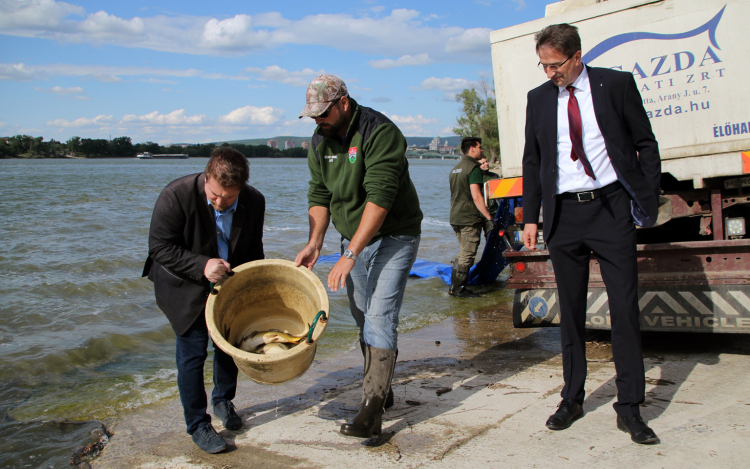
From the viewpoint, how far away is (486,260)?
8.06 metres

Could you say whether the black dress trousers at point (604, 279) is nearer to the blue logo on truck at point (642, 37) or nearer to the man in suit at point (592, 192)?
the man in suit at point (592, 192)

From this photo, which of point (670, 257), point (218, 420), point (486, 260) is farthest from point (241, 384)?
point (486, 260)

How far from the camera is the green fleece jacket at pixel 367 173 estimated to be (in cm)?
299

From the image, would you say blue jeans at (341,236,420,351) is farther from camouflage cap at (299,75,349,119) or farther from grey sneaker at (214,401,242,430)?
grey sneaker at (214,401,242,430)

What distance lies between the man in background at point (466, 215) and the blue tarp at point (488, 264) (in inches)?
9.9

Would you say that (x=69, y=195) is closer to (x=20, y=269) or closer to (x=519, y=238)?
(x=20, y=269)

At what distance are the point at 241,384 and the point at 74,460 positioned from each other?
1360 mm

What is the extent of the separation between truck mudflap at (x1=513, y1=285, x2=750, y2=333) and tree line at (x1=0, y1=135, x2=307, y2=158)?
73.7 metres

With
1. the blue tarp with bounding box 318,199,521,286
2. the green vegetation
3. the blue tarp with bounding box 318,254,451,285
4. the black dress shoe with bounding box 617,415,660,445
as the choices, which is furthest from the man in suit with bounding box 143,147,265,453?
the green vegetation

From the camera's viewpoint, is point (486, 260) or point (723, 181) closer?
point (723, 181)

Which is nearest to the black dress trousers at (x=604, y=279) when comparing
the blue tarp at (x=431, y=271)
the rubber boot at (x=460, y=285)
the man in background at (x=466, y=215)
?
the man in background at (x=466, y=215)

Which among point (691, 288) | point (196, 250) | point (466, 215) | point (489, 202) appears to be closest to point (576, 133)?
point (691, 288)

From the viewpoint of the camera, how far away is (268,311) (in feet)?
11.8

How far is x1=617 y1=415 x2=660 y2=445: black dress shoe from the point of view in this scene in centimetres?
274
